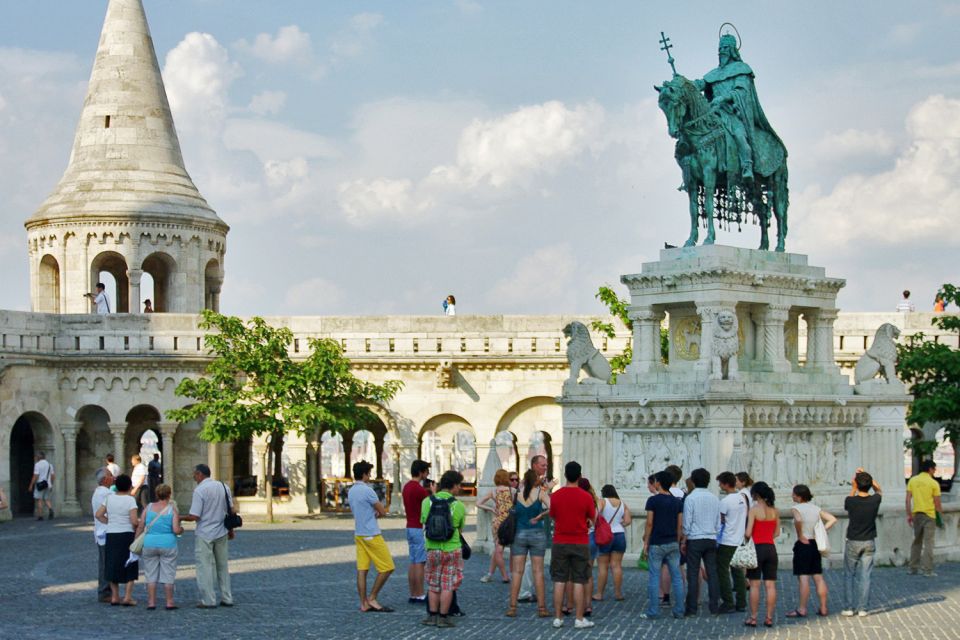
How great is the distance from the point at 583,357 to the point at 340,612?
21.0 ft

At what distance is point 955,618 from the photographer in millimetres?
15578

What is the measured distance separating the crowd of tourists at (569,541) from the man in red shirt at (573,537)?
1 cm

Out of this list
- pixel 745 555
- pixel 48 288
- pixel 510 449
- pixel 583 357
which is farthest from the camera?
pixel 510 449

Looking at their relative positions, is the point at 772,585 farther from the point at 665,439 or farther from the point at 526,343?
the point at 526,343

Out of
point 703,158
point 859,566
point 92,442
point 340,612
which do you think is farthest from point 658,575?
point 92,442

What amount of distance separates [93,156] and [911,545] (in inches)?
882

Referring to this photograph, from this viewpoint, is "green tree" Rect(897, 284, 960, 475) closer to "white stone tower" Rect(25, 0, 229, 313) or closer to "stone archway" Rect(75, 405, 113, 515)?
"white stone tower" Rect(25, 0, 229, 313)

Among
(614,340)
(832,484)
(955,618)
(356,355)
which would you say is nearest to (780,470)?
(832,484)

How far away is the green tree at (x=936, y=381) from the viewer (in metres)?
27.9

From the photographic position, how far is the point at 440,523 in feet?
49.1

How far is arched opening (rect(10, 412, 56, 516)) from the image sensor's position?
114ft

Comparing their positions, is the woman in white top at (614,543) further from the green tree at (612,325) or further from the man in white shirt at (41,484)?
the man in white shirt at (41,484)

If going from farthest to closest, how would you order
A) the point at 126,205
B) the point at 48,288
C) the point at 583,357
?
the point at 48,288 < the point at 126,205 < the point at 583,357

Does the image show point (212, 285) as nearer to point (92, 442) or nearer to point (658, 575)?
point (92, 442)
